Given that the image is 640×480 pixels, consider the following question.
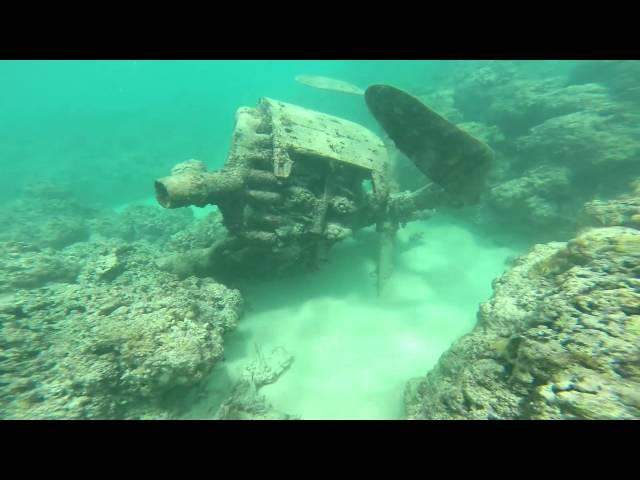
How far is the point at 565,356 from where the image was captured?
2902mm

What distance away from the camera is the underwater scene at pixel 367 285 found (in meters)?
3.46

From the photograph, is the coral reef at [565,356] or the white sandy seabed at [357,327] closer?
the coral reef at [565,356]

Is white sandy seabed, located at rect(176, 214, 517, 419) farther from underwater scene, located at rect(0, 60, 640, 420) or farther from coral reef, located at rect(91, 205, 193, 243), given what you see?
coral reef, located at rect(91, 205, 193, 243)

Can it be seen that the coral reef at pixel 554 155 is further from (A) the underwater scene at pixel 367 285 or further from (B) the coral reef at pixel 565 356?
(B) the coral reef at pixel 565 356

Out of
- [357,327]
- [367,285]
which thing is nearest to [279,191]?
[367,285]

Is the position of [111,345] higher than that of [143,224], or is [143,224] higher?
[143,224]

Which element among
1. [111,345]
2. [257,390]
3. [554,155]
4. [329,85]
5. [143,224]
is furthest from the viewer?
[329,85]

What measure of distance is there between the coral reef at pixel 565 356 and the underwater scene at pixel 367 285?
20 mm

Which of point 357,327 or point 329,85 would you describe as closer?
point 357,327

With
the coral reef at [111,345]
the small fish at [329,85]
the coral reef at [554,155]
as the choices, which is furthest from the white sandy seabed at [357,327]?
the small fish at [329,85]

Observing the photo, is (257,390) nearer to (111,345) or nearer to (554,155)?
(111,345)

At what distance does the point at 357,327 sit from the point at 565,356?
4.00 meters
